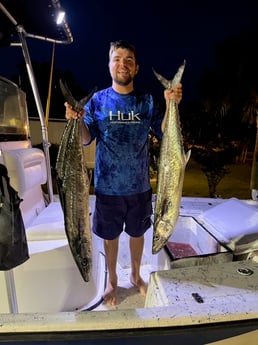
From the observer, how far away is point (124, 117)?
212 cm

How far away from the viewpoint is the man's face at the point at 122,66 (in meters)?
2.08

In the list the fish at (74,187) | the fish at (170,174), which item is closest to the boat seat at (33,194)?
the fish at (74,187)

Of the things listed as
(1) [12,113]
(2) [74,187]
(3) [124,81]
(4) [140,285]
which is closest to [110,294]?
(4) [140,285]

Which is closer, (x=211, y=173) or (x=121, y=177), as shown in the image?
(x=121, y=177)

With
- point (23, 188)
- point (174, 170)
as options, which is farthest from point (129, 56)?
point (23, 188)

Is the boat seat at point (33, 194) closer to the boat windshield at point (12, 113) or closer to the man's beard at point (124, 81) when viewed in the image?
the boat windshield at point (12, 113)

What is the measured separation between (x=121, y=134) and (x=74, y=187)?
2.45 ft

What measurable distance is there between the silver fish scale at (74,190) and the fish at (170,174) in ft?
1.27

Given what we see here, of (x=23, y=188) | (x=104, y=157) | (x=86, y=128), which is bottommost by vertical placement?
(x=23, y=188)

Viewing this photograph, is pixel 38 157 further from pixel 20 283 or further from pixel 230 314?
pixel 230 314

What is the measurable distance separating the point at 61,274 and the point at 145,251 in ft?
3.61

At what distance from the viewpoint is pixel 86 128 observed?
6.75ft

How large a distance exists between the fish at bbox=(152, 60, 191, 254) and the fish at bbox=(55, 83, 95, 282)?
1.26 ft

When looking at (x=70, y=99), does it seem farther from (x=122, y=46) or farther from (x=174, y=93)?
(x=122, y=46)
